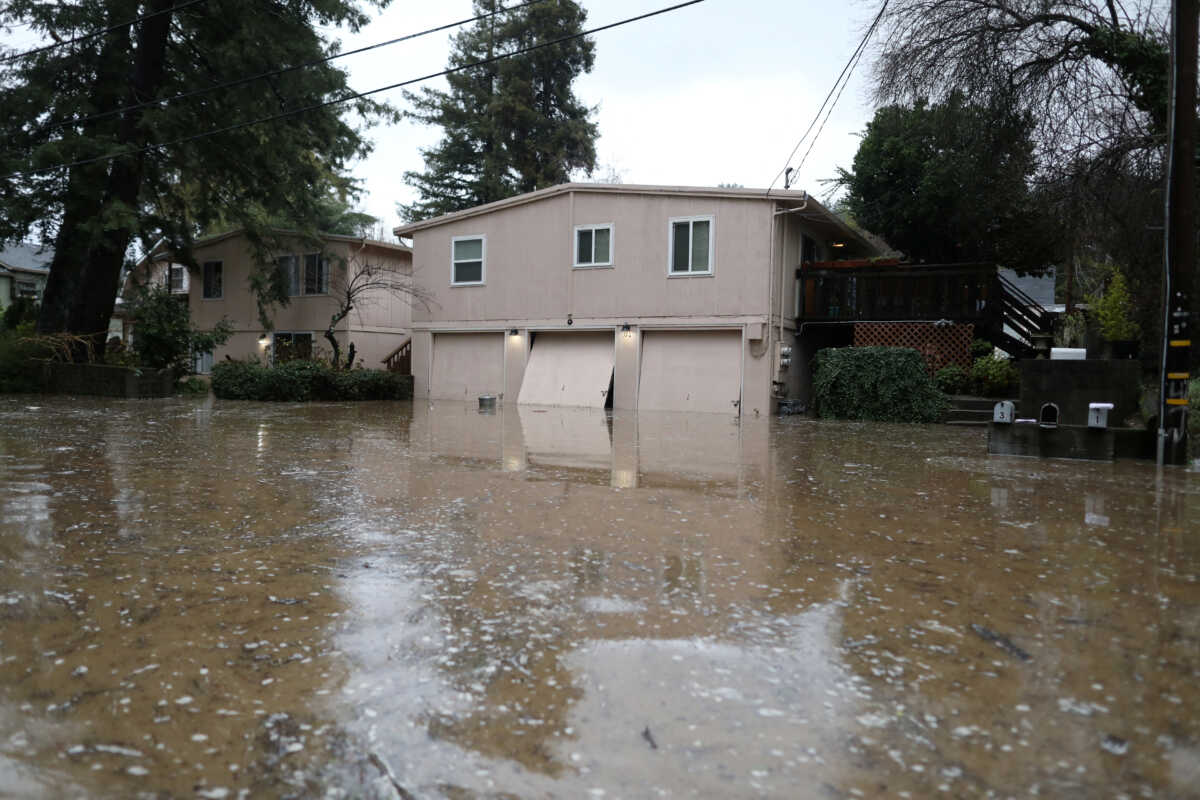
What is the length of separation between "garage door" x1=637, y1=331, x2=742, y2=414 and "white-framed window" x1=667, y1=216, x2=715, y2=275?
142cm

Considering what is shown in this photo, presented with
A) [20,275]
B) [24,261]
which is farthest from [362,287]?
[24,261]

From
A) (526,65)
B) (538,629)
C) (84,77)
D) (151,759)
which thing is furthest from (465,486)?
(526,65)

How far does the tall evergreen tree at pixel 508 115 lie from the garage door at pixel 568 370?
14.3 m

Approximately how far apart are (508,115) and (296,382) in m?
17.3

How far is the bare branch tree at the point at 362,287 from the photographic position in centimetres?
→ 2159

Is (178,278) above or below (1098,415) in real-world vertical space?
above

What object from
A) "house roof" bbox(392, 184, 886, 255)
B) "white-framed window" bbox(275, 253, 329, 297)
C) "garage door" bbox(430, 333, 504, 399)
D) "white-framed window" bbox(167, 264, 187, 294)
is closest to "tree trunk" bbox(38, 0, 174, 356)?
"white-framed window" bbox(275, 253, 329, 297)

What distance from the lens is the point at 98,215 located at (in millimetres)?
17422

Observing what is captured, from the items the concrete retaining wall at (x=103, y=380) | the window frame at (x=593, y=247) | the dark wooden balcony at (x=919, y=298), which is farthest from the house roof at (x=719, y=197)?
the concrete retaining wall at (x=103, y=380)

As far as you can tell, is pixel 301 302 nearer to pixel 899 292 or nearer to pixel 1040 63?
pixel 899 292

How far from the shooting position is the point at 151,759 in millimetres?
1932

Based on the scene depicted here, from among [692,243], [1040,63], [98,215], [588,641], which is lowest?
[588,641]

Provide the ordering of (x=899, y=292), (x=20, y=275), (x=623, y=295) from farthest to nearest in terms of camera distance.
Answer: (x=20, y=275) → (x=623, y=295) → (x=899, y=292)

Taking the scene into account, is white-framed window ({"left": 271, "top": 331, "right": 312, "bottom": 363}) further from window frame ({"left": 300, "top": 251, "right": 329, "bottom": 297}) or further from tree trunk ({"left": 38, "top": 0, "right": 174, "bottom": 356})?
tree trunk ({"left": 38, "top": 0, "right": 174, "bottom": 356})
